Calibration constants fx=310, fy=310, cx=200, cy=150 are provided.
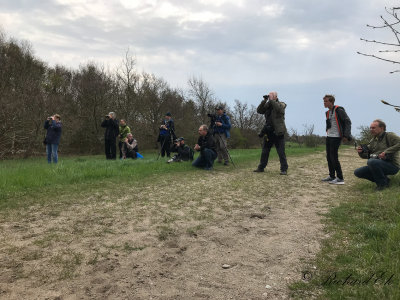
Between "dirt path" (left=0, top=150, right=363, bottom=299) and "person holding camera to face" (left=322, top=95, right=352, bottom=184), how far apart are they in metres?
2.07

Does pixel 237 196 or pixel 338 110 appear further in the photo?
pixel 338 110

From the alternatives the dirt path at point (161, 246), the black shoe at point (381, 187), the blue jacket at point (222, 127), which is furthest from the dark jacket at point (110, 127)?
the black shoe at point (381, 187)

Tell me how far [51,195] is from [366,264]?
18.0 feet

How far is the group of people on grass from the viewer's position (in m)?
6.61

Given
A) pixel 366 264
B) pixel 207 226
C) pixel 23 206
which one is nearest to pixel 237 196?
pixel 207 226

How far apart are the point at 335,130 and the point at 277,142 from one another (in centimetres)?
184

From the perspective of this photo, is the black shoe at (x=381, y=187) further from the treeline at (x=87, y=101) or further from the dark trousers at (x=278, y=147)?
the treeline at (x=87, y=101)

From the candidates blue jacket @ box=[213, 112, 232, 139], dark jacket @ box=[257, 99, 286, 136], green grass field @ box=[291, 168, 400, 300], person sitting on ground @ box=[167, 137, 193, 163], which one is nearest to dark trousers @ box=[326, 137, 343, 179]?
dark jacket @ box=[257, 99, 286, 136]

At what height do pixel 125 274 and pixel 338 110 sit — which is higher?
pixel 338 110

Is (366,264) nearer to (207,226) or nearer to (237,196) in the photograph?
(207,226)

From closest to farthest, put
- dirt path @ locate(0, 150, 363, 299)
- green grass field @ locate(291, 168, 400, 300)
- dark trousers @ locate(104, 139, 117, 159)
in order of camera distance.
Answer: green grass field @ locate(291, 168, 400, 300) < dirt path @ locate(0, 150, 363, 299) < dark trousers @ locate(104, 139, 117, 159)

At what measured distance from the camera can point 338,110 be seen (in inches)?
310

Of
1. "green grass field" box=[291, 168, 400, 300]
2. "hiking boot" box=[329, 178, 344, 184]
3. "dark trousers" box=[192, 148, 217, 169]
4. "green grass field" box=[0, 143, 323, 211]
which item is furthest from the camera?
"dark trousers" box=[192, 148, 217, 169]

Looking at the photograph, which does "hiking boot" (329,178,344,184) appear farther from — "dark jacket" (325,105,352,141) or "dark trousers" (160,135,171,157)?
"dark trousers" (160,135,171,157)
